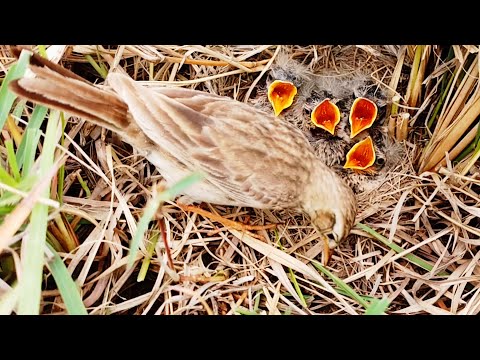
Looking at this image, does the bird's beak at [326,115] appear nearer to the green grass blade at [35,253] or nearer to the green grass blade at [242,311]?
the green grass blade at [242,311]

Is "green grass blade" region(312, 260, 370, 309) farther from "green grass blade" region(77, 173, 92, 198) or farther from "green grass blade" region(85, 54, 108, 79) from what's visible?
"green grass blade" region(85, 54, 108, 79)

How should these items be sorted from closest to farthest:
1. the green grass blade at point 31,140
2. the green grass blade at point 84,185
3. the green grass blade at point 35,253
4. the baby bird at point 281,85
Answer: the green grass blade at point 35,253, the green grass blade at point 31,140, the green grass blade at point 84,185, the baby bird at point 281,85

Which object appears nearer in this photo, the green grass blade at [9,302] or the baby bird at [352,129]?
the green grass blade at [9,302]

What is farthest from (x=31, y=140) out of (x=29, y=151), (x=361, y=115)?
(x=361, y=115)

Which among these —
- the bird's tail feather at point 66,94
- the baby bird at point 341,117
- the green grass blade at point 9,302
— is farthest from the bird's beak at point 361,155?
the green grass blade at point 9,302

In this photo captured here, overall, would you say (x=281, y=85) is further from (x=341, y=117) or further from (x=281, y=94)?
(x=341, y=117)

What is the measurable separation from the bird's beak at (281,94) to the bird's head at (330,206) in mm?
301

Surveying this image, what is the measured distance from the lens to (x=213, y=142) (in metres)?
1.73

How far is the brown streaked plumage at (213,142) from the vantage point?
158cm

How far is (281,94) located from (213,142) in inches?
20.0

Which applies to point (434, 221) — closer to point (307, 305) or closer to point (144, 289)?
point (307, 305)

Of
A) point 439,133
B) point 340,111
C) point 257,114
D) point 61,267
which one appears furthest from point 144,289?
point 439,133

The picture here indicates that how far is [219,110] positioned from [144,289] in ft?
2.01

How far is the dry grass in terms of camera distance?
1.75m
